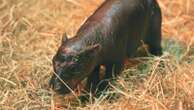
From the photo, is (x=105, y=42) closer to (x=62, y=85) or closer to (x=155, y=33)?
(x=62, y=85)

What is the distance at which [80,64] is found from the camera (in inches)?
157

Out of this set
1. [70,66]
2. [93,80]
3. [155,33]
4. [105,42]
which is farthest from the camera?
[155,33]

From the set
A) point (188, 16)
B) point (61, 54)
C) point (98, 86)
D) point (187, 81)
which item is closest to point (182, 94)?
point (187, 81)

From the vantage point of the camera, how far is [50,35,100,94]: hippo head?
393cm

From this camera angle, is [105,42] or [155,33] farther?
[155,33]

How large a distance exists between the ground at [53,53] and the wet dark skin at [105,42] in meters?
0.17

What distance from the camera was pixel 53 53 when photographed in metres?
4.93

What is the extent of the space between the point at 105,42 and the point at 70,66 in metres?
0.43

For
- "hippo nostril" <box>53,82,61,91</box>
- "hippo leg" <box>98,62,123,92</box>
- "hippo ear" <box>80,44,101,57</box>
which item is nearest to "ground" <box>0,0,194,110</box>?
"hippo leg" <box>98,62,123,92</box>

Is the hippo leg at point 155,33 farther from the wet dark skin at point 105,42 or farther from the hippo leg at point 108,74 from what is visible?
the hippo leg at point 108,74

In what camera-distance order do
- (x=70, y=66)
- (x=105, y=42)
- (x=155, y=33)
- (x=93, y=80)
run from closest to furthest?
(x=70, y=66), (x=105, y=42), (x=93, y=80), (x=155, y=33)

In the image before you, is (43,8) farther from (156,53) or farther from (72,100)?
(72,100)

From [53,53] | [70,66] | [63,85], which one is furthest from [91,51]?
[53,53]

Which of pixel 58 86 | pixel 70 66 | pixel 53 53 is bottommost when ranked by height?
pixel 58 86
